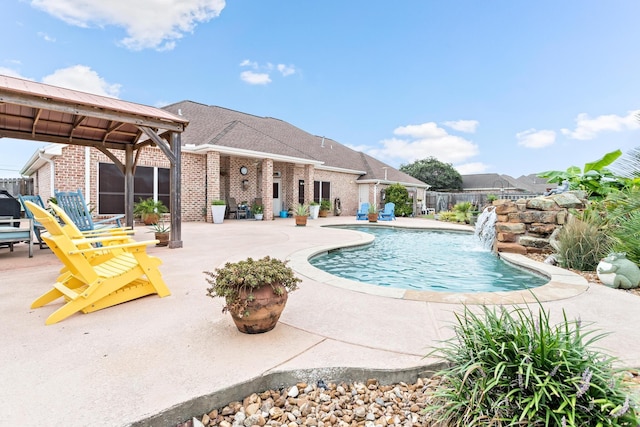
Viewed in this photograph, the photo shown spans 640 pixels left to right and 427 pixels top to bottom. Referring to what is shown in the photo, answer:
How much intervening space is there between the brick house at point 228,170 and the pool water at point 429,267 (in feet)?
20.4

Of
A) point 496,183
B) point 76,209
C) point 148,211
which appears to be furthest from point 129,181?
point 496,183

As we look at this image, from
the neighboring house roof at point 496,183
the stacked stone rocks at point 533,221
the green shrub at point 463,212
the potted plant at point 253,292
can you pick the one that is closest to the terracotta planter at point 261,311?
the potted plant at point 253,292

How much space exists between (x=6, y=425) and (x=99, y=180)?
1154cm

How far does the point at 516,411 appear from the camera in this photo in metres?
1.47

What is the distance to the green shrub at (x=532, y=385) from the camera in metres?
1.38

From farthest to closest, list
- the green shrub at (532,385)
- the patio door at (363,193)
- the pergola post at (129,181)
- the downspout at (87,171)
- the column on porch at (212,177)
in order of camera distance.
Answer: the patio door at (363,193) → the column on porch at (212,177) → the downspout at (87,171) → the pergola post at (129,181) → the green shrub at (532,385)

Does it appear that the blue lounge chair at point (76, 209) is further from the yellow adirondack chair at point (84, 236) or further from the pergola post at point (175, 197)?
the pergola post at point (175, 197)

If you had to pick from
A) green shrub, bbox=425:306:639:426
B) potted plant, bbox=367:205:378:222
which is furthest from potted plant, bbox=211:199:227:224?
green shrub, bbox=425:306:639:426

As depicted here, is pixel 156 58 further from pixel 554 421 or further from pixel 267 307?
pixel 554 421

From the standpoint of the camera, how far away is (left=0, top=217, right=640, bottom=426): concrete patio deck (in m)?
1.75

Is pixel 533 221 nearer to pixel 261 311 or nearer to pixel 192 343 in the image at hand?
pixel 261 311

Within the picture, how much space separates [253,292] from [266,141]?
564 inches

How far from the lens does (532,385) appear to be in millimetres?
1482

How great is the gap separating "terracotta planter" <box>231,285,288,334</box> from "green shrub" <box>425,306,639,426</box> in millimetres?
1373
